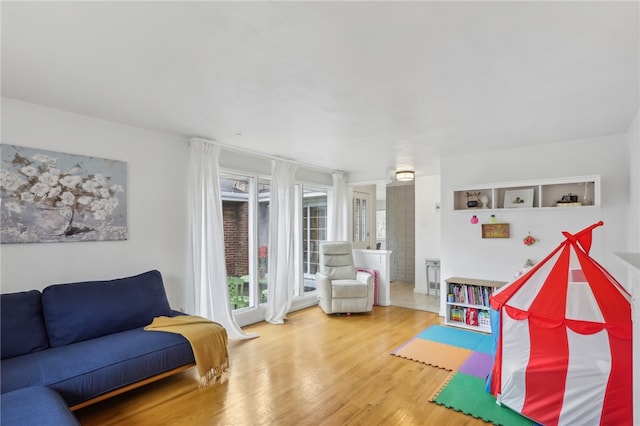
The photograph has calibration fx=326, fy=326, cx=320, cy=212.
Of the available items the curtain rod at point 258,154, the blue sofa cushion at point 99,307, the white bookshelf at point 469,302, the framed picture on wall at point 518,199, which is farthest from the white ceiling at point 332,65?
the white bookshelf at point 469,302

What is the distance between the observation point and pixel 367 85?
2320mm

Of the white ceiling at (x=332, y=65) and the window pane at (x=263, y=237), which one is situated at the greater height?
the white ceiling at (x=332, y=65)

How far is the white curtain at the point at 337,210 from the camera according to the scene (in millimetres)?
5832

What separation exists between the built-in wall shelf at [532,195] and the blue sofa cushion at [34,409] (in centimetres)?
441

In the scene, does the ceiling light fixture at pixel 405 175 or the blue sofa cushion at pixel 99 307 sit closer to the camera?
the blue sofa cushion at pixel 99 307

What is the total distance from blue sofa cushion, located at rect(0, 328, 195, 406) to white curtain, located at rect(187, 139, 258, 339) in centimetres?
95

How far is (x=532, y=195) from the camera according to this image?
→ 396 cm

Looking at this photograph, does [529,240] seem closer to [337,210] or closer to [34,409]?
[337,210]

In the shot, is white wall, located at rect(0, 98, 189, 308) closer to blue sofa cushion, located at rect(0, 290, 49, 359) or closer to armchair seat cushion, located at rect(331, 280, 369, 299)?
blue sofa cushion, located at rect(0, 290, 49, 359)

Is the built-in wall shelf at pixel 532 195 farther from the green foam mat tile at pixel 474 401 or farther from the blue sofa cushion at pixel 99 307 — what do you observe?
the blue sofa cushion at pixel 99 307

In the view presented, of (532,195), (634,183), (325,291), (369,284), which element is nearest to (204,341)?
(325,291)

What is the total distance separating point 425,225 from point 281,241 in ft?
10.4

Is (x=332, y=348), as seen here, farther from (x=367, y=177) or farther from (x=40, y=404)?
(x=367, y=177)

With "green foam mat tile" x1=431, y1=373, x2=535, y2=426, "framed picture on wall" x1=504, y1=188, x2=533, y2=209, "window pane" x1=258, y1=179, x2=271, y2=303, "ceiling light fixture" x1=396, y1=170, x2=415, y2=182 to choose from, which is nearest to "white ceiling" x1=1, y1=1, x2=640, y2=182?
"framed picture on wall" x1=504, y1=188, x2=533, y2=209
